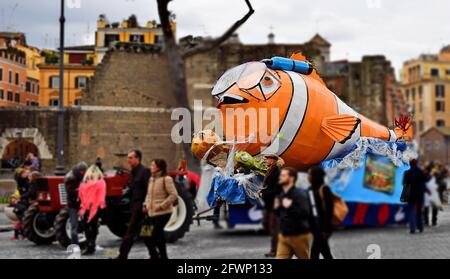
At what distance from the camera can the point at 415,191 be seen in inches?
50.9

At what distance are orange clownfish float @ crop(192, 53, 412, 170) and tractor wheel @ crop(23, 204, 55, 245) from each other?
933cm

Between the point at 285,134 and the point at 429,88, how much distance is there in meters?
0.47

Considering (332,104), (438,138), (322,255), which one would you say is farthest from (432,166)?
(332,104)

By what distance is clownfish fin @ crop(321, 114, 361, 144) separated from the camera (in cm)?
95

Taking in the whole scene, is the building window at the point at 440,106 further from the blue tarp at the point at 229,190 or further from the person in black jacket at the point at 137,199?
the person in black jacket at the point at 137,199

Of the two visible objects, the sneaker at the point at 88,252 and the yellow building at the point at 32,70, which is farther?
the sneaker at the point at 88,252

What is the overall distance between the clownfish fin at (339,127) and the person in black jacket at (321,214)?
0.11 metres

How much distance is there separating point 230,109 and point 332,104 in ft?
0.49

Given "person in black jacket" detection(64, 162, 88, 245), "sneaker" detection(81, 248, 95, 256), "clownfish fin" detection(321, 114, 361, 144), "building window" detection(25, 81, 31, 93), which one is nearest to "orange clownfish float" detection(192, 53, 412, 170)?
"clownfish fin" detection(321, 114, 361, 144)

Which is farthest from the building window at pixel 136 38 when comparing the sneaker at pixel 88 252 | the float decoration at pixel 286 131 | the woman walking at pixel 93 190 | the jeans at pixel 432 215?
the sneaker at pixel 88 252

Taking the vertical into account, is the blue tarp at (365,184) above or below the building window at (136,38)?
below

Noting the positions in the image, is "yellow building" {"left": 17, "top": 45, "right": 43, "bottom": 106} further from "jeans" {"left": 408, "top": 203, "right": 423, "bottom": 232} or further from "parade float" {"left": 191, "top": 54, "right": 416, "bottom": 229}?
"jeans" {"left": 408, "top": 203, "right": 423, "bottom": 232}

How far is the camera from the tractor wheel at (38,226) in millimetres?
9898

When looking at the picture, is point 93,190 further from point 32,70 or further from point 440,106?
point 440,106
